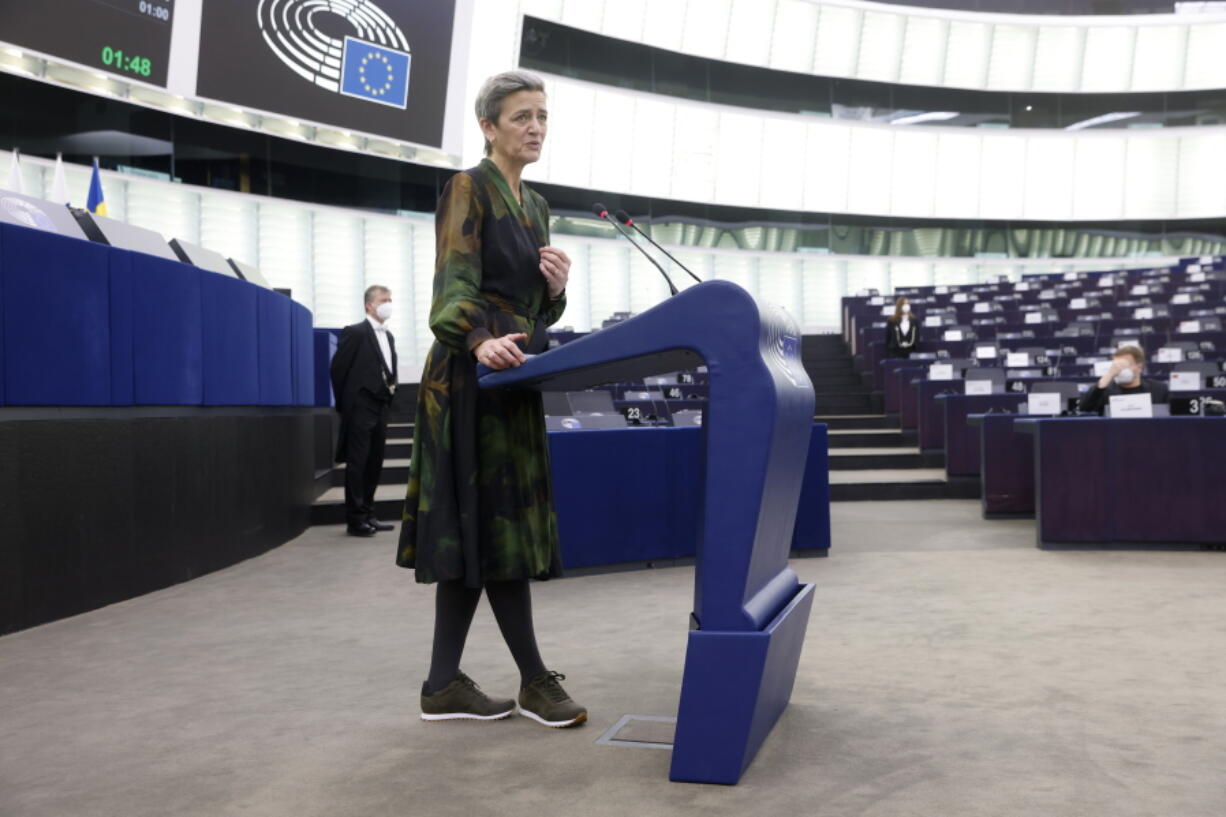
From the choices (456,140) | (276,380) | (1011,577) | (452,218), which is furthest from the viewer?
(456,140)

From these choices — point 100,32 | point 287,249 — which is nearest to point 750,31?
point 287,249

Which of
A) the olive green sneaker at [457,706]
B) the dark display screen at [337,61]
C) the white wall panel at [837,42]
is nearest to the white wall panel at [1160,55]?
the white wall panel at [837,42]

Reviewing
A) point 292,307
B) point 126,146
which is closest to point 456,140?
point 126,146

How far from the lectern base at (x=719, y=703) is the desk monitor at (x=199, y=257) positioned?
3.89 meters

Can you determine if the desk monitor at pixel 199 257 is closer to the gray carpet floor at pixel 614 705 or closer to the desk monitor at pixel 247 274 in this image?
the desk monitor at pixel 247 274

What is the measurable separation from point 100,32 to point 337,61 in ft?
9.41

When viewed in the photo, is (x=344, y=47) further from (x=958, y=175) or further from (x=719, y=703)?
(x=958, y=175)

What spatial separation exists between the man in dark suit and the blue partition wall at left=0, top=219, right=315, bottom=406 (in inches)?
31.5

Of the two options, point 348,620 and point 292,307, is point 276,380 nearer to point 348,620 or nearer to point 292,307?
point 292,307

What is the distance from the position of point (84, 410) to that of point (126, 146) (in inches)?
330

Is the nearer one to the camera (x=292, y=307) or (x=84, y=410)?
(x=84, y=410)

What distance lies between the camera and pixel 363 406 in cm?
664

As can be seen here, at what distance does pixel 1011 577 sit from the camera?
4711mm

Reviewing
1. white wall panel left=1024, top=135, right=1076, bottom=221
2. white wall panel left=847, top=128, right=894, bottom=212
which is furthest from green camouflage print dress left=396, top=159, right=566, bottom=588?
white wall panel left=1024, top=135, right=1076, bottom=221
